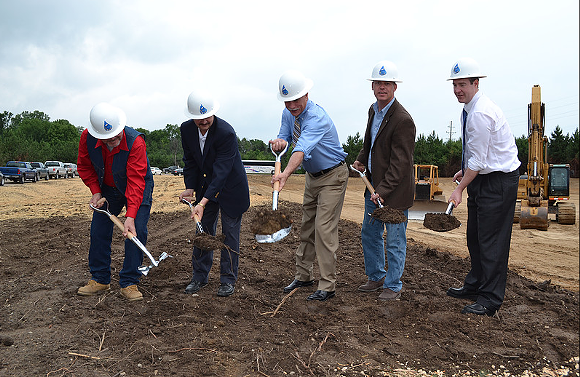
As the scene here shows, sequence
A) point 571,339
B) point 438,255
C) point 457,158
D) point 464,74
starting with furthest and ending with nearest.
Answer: point 457,158
point 438,255
point 464,74
point 571,339

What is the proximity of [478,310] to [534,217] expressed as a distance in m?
9.51

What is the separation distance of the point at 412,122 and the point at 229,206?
6.31 ft

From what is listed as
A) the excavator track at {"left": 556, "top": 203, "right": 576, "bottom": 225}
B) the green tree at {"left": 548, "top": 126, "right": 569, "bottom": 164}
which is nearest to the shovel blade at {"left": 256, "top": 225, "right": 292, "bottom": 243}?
the excavator track at {"left": 556, "top": 203, "right": 576, "bottom": 225}

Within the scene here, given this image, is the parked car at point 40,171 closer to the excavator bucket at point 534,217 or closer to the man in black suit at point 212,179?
the excavator bucket at point 534,217

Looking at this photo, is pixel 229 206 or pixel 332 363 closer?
pixel 332 363

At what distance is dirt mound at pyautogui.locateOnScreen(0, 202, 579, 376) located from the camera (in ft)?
10.5

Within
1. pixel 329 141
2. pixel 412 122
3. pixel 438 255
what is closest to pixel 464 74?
pixel 412 122

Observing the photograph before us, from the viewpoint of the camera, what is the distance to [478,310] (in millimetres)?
4215

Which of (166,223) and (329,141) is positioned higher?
(329,141)

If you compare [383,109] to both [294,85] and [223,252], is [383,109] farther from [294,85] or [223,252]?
[223,252]

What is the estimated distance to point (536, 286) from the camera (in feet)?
18.3

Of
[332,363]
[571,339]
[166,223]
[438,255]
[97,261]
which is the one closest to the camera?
[332,363]

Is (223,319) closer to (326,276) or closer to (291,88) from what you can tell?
(326,276)

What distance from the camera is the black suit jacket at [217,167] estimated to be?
437 centimetres
